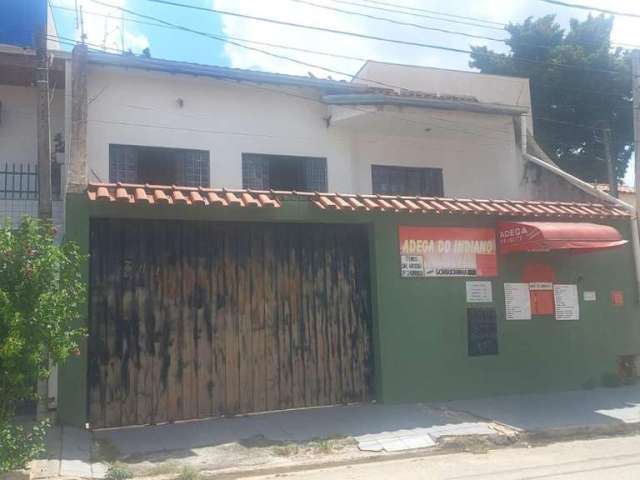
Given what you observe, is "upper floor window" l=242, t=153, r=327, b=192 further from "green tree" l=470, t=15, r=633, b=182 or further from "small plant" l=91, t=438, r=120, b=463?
"green tree" l=470, t=15, r=633, b=182

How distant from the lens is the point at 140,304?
7.68m

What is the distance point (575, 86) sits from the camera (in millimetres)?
21906

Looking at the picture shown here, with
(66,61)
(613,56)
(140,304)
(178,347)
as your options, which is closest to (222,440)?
(178,347)

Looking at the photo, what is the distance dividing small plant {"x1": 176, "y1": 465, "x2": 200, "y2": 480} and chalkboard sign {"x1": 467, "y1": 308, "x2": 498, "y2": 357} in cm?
480

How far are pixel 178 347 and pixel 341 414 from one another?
2272mm

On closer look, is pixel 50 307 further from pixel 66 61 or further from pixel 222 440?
pixel 66 61

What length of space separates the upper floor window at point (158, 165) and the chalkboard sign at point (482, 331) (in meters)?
5.32

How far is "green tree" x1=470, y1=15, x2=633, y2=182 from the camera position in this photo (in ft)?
71.3

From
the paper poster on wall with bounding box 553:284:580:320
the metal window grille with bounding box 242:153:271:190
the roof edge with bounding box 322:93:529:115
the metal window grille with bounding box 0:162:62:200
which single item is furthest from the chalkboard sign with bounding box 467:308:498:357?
the metal window grille with bounding box 0:162:62:200

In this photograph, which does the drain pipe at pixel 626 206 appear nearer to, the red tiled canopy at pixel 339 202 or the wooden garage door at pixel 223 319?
the red tiled canopy at pixel 339 202

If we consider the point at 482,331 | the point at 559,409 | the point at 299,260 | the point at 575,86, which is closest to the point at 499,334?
the point at 482,331

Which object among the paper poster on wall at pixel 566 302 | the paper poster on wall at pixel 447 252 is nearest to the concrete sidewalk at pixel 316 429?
the paper poster on wall at pixel 447 252

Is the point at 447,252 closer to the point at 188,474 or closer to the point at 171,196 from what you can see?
the point at 171,196

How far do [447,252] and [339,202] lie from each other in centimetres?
204
